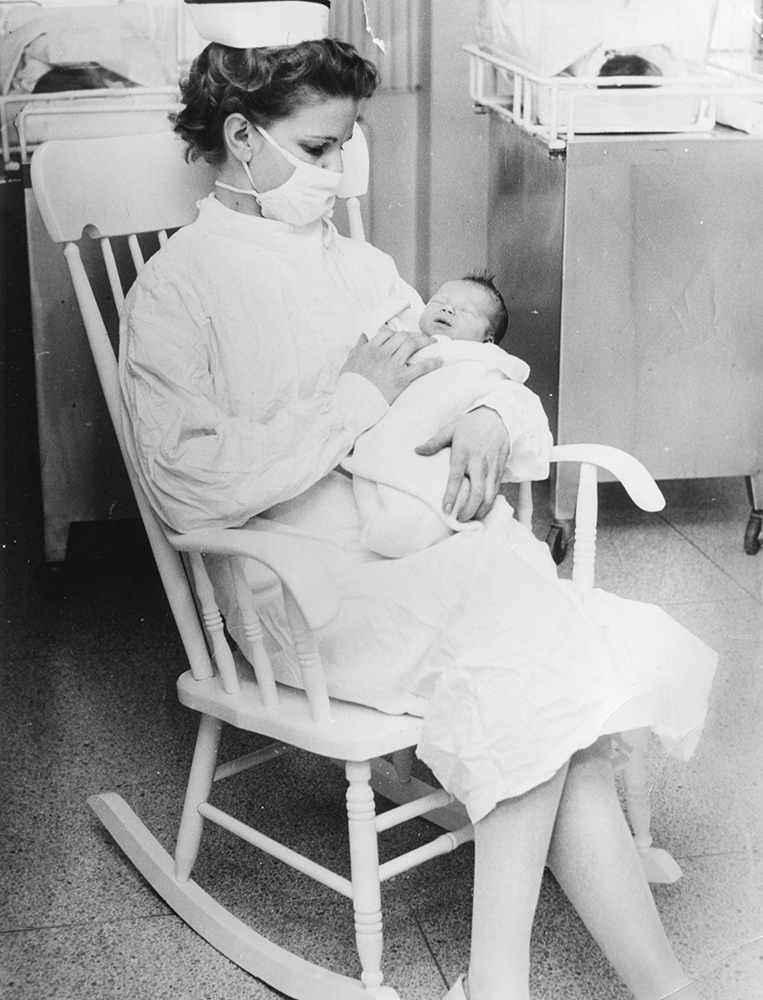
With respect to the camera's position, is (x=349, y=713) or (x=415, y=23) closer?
(x=415, y=23)

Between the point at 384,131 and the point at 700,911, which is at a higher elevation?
the point at 384,131

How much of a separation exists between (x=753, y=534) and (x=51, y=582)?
2.18ft

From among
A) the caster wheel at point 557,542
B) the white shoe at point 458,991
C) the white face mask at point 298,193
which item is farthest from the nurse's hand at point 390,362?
the white shoe at point 458,991

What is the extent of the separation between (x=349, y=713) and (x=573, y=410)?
34 cm

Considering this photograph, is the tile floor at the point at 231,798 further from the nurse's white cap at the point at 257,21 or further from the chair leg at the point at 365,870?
the nurse's white cap at the point at 257,21

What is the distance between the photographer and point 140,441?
1109 mm

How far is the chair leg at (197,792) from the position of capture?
4.10ft

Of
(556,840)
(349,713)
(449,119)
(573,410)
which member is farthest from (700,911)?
(449,119)

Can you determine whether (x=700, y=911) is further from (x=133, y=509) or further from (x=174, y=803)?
(x=133, y=509)

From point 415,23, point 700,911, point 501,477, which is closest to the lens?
point 415,23

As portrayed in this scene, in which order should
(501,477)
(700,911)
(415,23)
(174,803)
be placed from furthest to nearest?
(174,803) < (700,911) < (501,477) < (415,23)

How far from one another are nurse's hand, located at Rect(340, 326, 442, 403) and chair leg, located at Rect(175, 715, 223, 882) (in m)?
0.38

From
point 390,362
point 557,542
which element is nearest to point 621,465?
point 557,542

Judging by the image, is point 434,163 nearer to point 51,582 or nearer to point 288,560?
point 288,560
